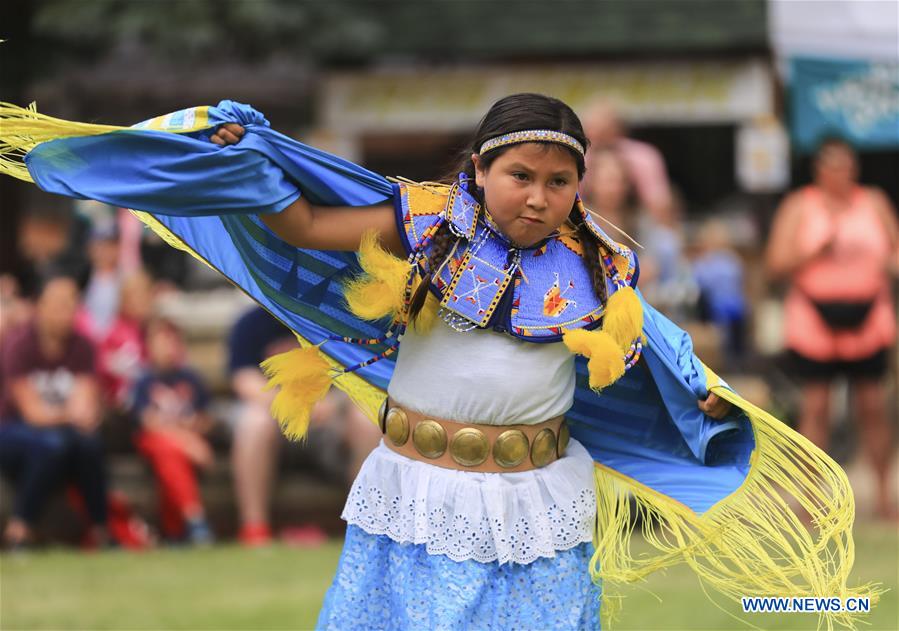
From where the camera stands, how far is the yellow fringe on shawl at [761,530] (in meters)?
3.54

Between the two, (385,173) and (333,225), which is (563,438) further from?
(385,173)

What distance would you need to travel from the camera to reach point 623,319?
3.36 m

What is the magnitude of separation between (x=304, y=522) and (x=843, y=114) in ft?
22.9

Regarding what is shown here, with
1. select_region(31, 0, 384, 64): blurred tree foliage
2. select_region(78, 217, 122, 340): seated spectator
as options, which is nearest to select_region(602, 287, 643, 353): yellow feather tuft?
select_region(78, 217, 122, 340): seated spectator

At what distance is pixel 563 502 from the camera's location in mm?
3445

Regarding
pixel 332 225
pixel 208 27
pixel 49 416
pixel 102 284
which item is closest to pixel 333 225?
pixel 332 225

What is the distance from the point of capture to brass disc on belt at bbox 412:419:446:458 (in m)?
3.37

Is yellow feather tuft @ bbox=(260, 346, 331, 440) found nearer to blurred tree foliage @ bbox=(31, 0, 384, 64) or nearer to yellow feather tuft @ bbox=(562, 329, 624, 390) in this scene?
yellow feather tuft @ bbox=(562, 329, 624, 390)

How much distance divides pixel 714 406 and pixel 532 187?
83 centimetres

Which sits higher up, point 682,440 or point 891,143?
point 891,143

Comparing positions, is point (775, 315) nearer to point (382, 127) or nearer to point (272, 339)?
point (382, 127)

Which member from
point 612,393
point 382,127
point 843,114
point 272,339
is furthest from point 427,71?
point 612,393

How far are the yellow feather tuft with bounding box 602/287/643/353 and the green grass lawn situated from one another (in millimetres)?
2020

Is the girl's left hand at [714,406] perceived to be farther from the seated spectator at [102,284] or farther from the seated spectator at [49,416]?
the seated spectator at [102,284]
